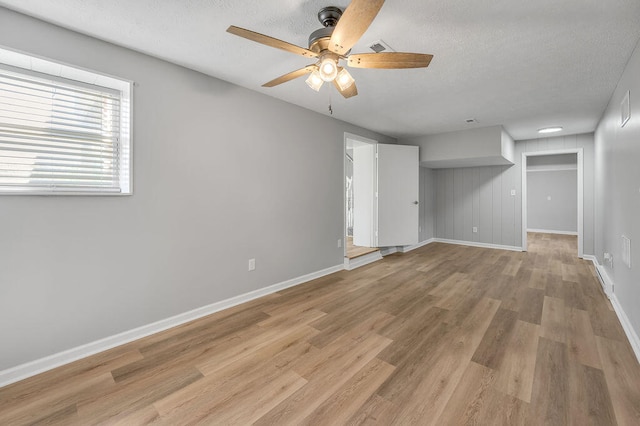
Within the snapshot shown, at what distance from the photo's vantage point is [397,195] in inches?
205

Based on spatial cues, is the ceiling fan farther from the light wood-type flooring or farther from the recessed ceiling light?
the recessed ceiling light

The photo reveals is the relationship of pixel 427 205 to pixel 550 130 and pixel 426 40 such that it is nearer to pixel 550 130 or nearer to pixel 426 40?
pixel 550 130

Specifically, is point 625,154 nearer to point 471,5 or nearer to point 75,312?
point 471,5

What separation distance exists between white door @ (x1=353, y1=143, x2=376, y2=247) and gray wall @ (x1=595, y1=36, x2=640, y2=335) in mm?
3075

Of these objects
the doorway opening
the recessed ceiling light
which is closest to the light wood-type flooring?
the doorway opening

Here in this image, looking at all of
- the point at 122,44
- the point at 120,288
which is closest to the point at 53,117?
the point at 122,44

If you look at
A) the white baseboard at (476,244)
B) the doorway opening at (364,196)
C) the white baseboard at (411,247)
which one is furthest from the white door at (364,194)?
the white baseboard at (476,244)

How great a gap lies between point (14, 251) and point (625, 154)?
194 inches

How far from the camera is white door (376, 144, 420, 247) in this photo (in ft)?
16.6

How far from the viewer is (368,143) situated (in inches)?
193

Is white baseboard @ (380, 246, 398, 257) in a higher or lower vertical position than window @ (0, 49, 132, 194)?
lower

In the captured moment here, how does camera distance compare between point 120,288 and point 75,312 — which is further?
point 120,288

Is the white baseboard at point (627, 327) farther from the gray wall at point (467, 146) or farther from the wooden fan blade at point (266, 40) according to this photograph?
the wooden fan blade at point (266, 40)

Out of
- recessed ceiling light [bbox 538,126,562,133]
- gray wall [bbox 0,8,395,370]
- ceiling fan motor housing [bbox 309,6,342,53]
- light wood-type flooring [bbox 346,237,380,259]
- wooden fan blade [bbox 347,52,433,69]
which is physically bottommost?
light wood-type flooring [bbox 346,237,380,259]
